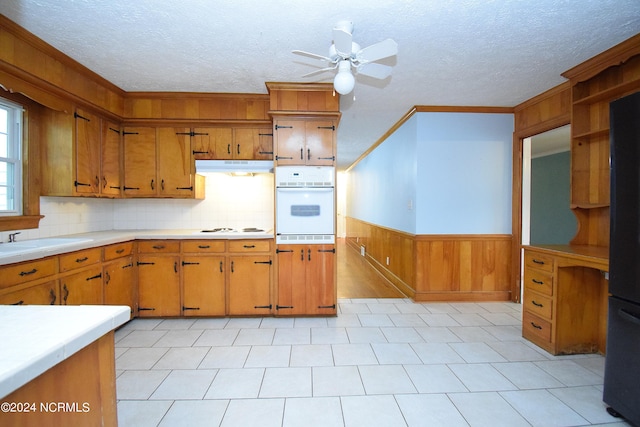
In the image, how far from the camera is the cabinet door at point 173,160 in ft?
10.9

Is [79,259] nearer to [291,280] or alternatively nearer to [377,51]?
[291,280]

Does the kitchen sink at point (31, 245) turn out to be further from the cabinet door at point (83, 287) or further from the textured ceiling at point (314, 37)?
the textured ceiling at point (314, 37)

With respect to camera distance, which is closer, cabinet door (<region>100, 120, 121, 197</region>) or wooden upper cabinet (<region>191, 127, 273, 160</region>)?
cabinet door (<region>100, 120, 121, 197</region>)

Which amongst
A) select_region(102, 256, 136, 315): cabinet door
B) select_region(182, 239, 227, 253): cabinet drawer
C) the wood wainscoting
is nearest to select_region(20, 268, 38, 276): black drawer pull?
select_region(102, 256, 136, 315): cabinet door

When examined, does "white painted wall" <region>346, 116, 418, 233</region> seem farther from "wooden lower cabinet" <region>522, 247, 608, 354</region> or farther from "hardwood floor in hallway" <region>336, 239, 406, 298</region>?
"wooden lower cabinet" <region>522, 247, 608, 354</region>

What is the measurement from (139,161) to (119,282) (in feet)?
4.47

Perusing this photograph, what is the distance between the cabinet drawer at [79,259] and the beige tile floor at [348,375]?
0.78 meters

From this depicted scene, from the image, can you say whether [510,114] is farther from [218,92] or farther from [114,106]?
[114,106]

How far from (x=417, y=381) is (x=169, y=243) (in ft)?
8.80

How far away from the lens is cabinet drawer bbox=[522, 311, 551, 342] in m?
2.45

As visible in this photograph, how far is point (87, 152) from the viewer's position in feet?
9.40

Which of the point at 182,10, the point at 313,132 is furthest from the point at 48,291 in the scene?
the point at 313,132

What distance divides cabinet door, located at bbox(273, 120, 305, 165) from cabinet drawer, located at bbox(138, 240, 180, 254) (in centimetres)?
146

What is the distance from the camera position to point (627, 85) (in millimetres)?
2225
